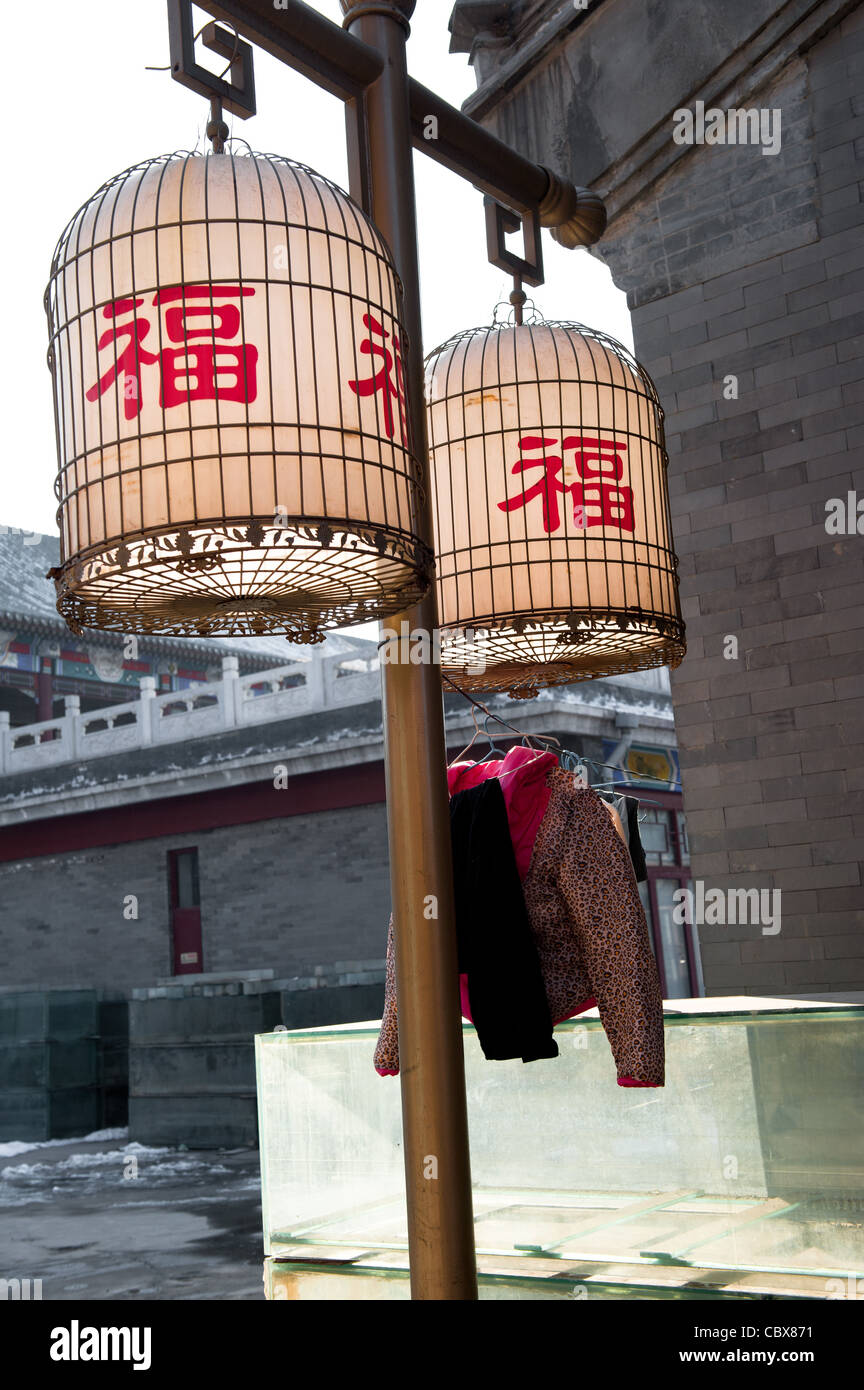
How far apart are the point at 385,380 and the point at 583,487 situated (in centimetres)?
61

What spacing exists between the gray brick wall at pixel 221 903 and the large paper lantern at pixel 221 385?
34.3ft

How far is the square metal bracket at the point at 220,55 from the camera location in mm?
1506

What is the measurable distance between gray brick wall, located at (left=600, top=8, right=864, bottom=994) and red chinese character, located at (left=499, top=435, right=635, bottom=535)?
2.34 meters

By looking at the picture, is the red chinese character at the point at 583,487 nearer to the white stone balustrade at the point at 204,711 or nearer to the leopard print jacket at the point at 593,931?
the leopard print jacket at the point at 593,931

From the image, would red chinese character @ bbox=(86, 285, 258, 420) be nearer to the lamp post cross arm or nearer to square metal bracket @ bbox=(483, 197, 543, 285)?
the lamp post cross arm

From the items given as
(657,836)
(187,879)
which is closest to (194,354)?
(657,836)

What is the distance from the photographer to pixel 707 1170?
2289 mm

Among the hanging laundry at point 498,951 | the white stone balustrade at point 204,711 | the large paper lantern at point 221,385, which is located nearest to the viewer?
the large paper lantern at point 221,385

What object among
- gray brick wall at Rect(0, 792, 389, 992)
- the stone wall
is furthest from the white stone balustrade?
the stone wall

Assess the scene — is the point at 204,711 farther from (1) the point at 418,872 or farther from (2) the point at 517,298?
(1) the point at 418,872

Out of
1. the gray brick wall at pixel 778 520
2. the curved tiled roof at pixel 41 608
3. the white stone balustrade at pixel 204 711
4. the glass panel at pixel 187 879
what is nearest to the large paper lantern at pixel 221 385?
the gray brick wall at pixel 778 520

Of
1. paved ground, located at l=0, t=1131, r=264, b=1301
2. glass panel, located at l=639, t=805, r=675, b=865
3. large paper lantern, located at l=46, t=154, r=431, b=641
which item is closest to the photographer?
large paper lantern, located at l=46, t=154, r=431, b=641

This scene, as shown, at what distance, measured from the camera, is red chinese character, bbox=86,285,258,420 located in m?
1.35
